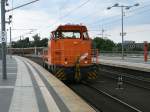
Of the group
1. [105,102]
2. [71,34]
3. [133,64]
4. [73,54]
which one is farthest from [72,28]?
[133,64]

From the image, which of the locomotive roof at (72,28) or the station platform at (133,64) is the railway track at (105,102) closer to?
the locomotive roof at (72,28)

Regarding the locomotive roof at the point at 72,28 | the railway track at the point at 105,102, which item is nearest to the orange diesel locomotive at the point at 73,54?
the locomotive roof at the point at 72,28

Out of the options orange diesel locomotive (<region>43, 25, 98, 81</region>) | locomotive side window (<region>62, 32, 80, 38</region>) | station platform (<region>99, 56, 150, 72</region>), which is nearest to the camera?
orange diesel locomotive (<region>43, 25, 98, 81</region>)

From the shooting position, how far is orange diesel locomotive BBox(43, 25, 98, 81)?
27266 mm

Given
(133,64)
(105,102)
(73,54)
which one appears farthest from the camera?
(133,64)

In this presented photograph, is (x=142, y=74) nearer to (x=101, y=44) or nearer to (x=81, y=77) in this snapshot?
(x=81, y=77)

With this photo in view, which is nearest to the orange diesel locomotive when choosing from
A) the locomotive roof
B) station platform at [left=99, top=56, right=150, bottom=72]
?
the locomotive roof

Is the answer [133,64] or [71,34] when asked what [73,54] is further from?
[133,64]

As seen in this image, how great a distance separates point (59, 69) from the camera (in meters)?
27.4

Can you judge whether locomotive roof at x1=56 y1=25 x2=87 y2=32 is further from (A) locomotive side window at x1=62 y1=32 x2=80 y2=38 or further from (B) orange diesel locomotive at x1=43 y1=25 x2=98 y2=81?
(A) locomotive side window at x1=62 y1=32 x2=80 y2=38

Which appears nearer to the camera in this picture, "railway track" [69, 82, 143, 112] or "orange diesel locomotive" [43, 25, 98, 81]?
"railway track" [69, 82, 143, 112]

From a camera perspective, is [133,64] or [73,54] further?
[133,64]

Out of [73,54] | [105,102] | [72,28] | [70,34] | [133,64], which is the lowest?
[105,102]

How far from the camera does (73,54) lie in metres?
27.8
